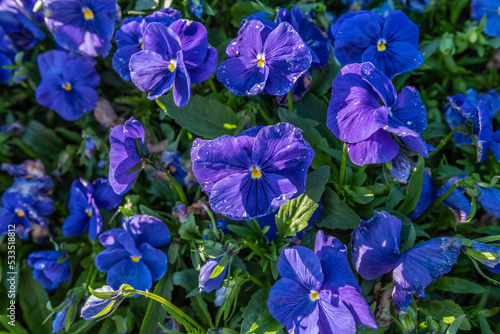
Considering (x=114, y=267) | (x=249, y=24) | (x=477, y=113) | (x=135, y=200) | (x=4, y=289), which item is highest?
(x=249, y=24)

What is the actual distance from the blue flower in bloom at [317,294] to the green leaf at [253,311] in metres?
0.24

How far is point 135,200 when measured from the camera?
210 centimetres

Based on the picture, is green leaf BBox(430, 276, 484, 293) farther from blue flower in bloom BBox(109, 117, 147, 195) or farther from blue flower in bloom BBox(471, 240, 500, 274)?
blue flower in bloom BBox(109, 117, 147, 195)

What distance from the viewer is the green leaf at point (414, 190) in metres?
1.80

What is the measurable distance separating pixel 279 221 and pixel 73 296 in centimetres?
109

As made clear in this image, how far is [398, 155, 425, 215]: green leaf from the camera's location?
180 centimetres

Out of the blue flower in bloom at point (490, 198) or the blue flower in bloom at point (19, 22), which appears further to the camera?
the blue flower in bloom at point (19, 22)

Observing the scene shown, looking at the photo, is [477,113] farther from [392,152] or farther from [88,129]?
[88,129]

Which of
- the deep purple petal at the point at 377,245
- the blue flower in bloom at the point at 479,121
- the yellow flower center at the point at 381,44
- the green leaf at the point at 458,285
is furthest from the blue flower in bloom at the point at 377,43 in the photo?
the green leaf at the point at 458,285

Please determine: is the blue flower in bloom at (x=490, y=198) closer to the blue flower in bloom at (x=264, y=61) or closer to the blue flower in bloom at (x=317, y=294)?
the blue flower in bloom at (x=317, y=294)

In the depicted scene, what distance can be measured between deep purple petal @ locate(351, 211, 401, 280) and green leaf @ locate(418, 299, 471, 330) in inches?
11.0

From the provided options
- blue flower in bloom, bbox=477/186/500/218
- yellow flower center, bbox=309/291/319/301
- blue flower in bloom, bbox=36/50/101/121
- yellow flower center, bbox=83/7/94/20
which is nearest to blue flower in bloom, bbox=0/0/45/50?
blue flower in bloom, bbox=36/50/101/121

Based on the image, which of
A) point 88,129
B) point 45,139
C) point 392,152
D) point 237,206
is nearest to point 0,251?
point 45,139

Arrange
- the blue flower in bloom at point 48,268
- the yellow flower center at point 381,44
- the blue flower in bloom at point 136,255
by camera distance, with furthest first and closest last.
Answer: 1. the blue flower in bloom at point 48,268
2. the blue flower in bloom at point 136,255
3. the yellow flower center at point 381,44
